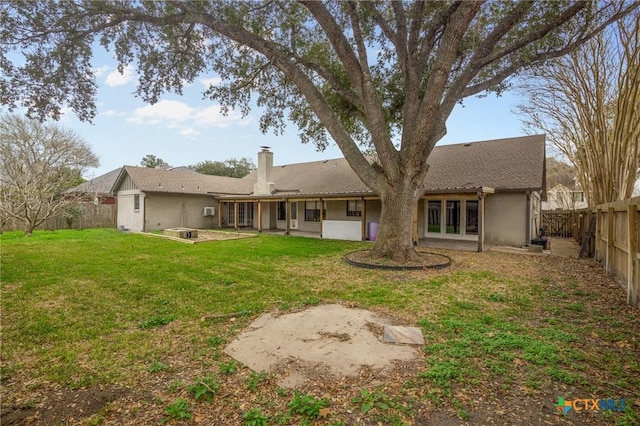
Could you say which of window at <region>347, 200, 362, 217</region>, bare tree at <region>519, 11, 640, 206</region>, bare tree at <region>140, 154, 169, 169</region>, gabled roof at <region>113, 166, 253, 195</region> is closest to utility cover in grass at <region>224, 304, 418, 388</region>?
window at <region>347, 200, 362, 217</region>

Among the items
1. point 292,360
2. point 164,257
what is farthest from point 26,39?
point 292,360

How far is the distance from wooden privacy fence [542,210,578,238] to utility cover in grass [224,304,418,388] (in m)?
17.7

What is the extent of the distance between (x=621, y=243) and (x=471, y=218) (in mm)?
6627

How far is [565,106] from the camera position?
526 inches

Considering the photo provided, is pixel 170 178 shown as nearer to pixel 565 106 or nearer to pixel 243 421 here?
pixel 243 421

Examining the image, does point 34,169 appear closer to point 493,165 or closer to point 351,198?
point 351,198

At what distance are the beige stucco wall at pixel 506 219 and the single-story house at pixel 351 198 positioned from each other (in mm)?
32

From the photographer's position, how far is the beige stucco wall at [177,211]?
16845mm

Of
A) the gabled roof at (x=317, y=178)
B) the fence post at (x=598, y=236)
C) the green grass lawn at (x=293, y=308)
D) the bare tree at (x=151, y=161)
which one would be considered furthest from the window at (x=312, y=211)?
the bare tree at (x=151, y=161)

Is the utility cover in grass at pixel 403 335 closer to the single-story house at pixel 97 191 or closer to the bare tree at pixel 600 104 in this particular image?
the bare tree at pixel 600 104

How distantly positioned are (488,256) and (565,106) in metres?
8.80

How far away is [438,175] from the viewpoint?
13625 millimetres

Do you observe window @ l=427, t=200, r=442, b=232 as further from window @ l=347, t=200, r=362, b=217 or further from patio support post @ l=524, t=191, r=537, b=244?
window @ l=347, t=200, r=362, b=217

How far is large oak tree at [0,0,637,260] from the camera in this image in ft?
24.8
